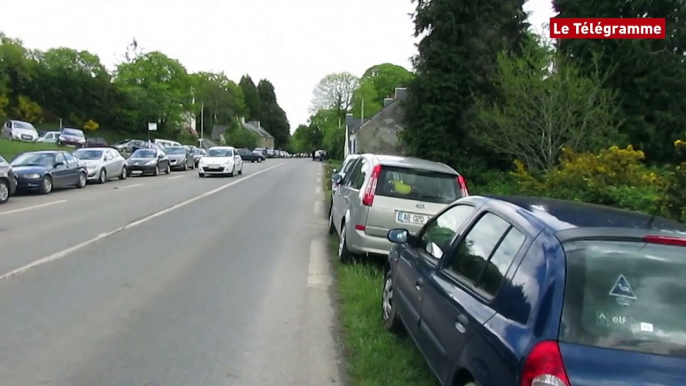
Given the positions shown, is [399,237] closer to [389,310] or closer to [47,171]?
[389,310]

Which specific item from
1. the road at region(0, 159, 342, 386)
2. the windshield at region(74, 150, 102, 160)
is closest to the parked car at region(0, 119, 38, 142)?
the windshield at region(74, 150, 102, 160)

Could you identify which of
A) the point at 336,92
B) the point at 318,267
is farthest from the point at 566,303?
the point at 336,92

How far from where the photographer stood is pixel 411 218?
7.96 m

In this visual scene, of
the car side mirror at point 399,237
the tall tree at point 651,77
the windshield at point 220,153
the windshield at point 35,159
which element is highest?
the tall tree at point 651,77

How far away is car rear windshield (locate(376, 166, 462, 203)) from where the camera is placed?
26.5 ft

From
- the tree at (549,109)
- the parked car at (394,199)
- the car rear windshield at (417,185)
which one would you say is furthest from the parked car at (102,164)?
the car rear windshield at (417,185)

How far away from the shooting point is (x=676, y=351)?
253 centimetres

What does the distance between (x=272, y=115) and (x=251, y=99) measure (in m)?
7.44

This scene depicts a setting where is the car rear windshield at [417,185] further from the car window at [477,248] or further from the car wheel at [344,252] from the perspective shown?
the car window at [477,248]

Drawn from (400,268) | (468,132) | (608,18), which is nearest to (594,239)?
(400,268)

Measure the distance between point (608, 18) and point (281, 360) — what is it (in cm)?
2674

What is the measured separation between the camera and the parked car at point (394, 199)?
7969 millimetres

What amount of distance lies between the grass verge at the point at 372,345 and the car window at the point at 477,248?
105 cm

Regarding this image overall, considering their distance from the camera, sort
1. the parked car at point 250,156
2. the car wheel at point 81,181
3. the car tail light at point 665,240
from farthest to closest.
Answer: the parked car at point 250,156 → the car wheel at point 81,181 → the car tail light at point 665,240
